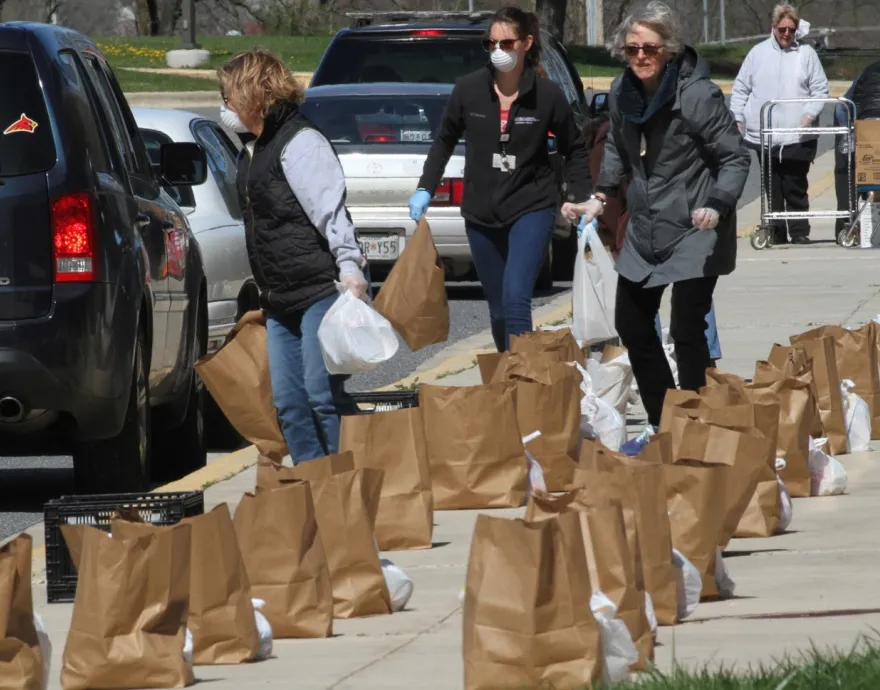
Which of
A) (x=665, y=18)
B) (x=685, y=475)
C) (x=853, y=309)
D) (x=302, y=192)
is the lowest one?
(x=853, y=309)

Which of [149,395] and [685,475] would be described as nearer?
[685,475]

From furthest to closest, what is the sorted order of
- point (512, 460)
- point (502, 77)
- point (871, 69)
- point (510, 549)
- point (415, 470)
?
point (871, 69), point (502, 77), point (512, 460), point (415, 470), point (510, 549)

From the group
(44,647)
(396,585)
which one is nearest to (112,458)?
(396,585)

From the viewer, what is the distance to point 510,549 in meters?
4.52

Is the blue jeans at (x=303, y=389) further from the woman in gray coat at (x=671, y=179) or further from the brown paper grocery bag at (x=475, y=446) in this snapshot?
the woman in gray coat at (x=671, y=179)

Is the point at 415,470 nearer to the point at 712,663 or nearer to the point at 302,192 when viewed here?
the point at 302,192

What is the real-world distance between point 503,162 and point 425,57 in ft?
24.7

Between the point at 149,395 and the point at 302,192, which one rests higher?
the point at 302,192

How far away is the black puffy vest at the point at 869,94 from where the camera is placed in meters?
17.4

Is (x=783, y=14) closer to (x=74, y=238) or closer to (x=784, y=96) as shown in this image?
(x=784, y=96)

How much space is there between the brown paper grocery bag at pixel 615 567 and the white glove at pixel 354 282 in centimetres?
199

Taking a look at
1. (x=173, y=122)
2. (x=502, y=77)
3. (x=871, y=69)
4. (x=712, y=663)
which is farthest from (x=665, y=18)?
(x=871, y=69)

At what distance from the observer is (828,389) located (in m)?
8.26

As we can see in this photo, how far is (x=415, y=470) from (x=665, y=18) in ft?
6.60
